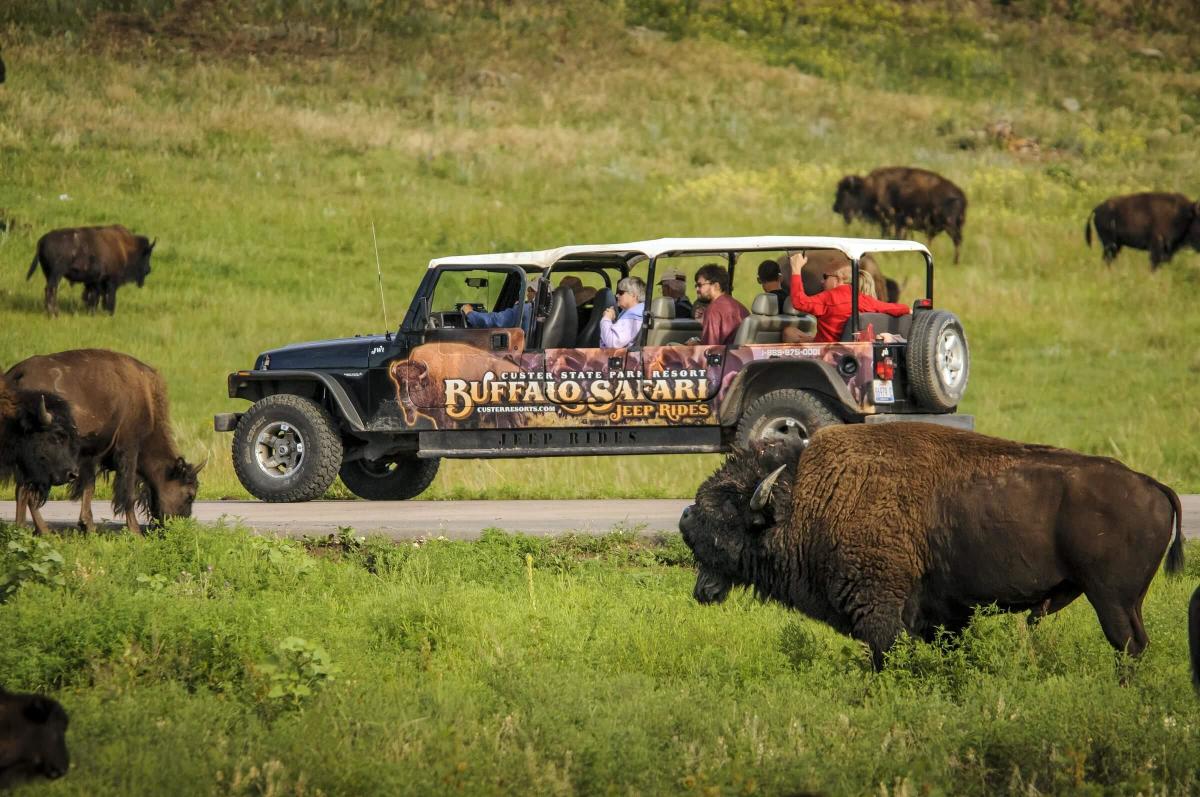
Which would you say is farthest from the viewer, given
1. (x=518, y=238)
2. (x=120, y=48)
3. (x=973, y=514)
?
(x=120, y=48)

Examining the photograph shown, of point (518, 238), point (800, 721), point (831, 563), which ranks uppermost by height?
point (518, 238)

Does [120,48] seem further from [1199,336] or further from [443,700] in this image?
[443,700]

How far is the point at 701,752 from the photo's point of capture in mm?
6863

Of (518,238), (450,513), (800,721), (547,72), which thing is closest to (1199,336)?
(518,238)

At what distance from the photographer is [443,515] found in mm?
13430

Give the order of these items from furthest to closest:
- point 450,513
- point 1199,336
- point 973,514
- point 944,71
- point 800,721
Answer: point 944,71 → point 1199,336 → point 450,513 → point 973,514 → point 800,721

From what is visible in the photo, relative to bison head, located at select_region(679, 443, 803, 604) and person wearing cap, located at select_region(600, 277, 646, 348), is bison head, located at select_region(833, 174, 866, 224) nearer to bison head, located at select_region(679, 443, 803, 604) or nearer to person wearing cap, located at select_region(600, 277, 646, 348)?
person wearing cap, located at select_region(600, 277, 646, 348)

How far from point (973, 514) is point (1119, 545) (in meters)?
0.68

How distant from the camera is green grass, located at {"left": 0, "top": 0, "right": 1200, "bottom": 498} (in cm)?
2398

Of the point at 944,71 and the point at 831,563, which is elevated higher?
the point at 944,71

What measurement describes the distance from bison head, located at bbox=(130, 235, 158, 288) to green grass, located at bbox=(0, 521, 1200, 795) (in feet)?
55.5

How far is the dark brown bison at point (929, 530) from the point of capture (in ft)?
25.4

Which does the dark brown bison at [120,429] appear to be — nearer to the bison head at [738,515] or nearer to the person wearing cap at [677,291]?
the person wearing cap at [677,291]

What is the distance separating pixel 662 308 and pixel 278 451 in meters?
3.49
